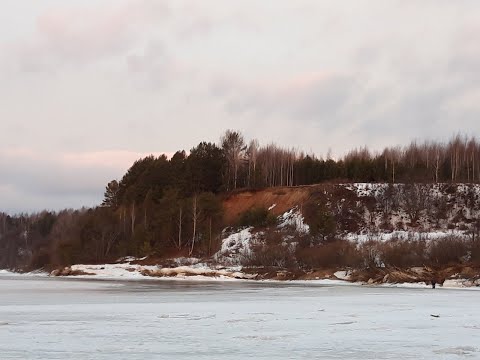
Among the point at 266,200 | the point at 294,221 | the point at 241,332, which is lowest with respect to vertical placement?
the point at 241,332

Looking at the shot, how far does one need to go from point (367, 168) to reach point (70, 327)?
8801 centimetres

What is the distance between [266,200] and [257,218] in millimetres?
8127

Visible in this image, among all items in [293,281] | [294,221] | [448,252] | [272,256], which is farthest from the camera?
[294,221]

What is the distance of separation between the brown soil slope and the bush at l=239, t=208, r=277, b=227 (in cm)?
232

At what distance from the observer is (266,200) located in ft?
299

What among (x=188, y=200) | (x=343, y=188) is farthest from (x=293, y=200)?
(x=188, y=200)

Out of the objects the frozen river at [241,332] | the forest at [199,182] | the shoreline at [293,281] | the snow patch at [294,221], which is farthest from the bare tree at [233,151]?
the frozen river at [241,332]

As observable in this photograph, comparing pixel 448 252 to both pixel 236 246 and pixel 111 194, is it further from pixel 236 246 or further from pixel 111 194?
pixel 111 194

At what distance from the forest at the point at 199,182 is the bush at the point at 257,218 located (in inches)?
162

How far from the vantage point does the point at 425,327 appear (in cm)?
1566

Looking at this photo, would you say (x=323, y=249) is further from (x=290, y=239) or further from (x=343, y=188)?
(x=343, y=188)

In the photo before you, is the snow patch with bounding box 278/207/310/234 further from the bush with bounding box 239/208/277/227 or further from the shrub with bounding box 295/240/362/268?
the shrub with bounding box 295/240/362/268

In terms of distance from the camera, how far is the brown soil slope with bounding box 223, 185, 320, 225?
286ft

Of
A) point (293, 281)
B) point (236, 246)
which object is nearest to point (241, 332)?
point (293, 281)
